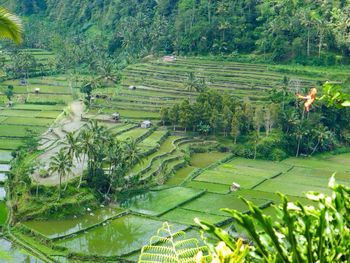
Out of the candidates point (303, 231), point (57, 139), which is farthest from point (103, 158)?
point (303, 231)

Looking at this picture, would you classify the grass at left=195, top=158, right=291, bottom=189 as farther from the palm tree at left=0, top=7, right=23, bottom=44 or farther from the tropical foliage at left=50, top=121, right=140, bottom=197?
the palm tree at left=0, top=7, right=23, bottom=44

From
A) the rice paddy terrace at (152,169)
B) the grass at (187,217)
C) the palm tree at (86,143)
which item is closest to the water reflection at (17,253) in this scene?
the rice paddy terrace at (152,169)

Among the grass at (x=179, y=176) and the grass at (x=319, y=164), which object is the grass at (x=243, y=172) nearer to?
the grass at (x=179, y=176)

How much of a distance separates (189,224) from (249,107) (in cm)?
1528

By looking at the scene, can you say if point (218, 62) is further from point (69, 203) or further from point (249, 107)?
point (69, 203)

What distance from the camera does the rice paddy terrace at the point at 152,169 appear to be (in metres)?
25.0

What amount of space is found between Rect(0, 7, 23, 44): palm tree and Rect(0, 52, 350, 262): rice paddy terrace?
1081 cm

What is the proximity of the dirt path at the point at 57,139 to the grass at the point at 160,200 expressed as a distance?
11.5 ft

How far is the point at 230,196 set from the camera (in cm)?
3022

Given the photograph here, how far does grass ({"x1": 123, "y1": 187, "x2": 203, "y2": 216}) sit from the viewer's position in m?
28.2

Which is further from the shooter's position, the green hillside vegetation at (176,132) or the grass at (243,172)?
the grass at (243,172)

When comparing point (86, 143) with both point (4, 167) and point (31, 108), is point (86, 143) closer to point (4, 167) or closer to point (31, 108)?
point (4, 167)

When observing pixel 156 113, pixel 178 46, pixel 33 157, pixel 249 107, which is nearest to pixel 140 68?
pixel 178 46

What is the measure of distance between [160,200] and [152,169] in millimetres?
3666
